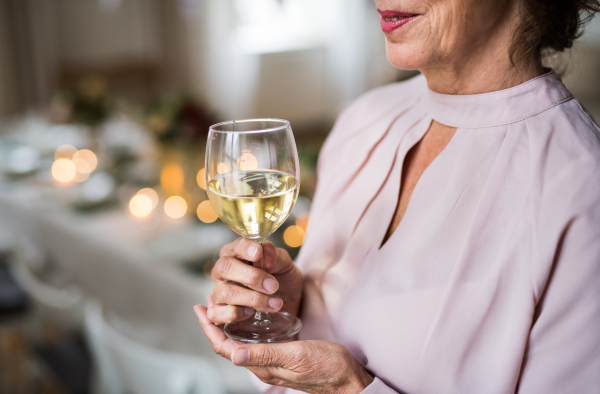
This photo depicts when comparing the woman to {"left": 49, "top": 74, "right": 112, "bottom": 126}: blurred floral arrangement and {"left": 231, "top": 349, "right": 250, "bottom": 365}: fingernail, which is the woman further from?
{"left": 49, "top": 74, "right": 112, "bottom": 126}: blurred floral arrangement

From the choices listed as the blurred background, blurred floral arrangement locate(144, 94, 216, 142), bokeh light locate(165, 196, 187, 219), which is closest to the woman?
the blurred background

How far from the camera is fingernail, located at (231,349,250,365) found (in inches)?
30.3

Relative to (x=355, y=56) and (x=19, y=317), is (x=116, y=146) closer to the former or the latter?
(x=19, y=317)

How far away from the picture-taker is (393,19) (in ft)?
2.83

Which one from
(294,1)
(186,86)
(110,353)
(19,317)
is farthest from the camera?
(186,86)

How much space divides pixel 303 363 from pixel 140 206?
1.92 metres

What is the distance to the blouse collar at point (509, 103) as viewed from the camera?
0.83 metres

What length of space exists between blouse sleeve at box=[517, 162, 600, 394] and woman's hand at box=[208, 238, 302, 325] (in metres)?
0.40

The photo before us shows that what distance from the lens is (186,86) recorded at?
888 cm

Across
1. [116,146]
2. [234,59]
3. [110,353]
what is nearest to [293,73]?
[234,59]

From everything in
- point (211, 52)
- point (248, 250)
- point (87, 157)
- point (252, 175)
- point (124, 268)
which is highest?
point (252, 175)

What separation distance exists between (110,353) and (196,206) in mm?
1096

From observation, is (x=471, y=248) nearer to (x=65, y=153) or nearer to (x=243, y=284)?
(x=243, y=284)

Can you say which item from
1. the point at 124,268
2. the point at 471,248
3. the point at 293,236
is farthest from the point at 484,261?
the point at 124,268
